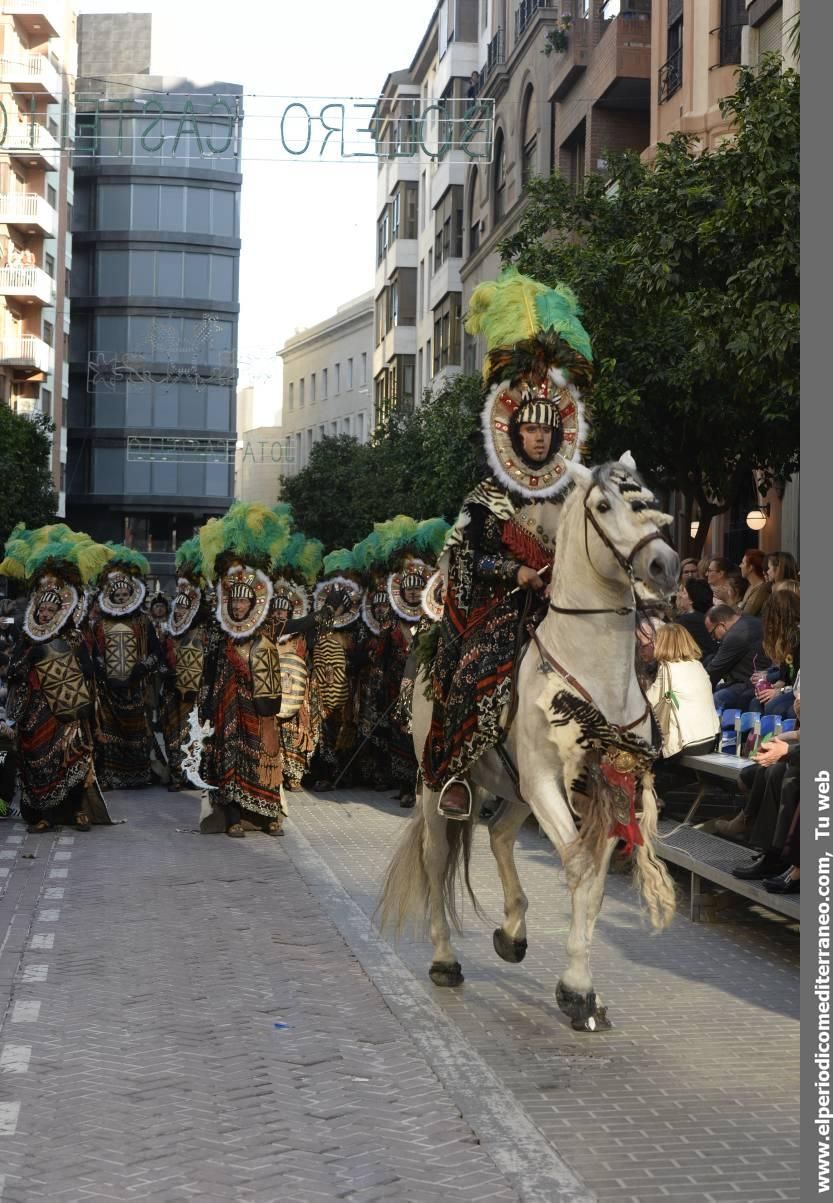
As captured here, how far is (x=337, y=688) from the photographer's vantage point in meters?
20.7

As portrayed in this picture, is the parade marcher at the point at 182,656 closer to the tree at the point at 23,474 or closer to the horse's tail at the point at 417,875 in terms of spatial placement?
the horse's tail at the point at 417,875

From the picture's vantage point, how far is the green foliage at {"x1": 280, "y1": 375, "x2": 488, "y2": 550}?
3072 cm

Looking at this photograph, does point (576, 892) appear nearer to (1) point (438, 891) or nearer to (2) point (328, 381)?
(1) point (438, 891)

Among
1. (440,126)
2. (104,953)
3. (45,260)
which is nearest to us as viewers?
(104,953)

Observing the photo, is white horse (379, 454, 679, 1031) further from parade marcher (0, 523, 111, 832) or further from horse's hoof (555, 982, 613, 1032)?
parade marcher (0, 523, 111, 832)

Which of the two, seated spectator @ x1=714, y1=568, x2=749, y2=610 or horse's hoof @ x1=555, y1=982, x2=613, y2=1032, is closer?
horse's hoof @ x1=555, y1=982, x2=613, y2=1032

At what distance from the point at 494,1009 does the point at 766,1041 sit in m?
1.32

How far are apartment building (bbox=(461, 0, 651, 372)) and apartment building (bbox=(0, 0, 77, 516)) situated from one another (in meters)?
17.9

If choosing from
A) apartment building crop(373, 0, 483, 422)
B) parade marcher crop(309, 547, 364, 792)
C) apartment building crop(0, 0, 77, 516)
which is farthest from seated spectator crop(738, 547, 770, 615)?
apartment building crop(0, 0, 77, 516)

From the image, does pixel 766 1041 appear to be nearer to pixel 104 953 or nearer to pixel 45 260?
pixel 104 953

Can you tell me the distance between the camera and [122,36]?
272 ft

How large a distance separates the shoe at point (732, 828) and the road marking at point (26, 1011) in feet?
15.5

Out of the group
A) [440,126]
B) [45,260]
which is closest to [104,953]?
[440,126]

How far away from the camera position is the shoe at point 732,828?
11.6 metres
